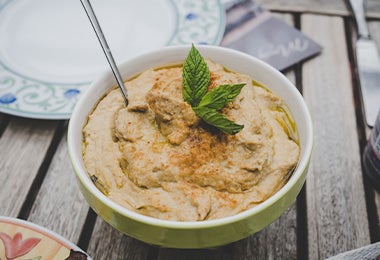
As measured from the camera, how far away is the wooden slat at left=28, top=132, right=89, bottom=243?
1075 millimetres

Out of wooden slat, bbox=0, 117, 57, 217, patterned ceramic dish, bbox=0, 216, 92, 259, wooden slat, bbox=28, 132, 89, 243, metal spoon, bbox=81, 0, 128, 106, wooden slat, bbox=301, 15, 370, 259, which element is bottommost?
wooden slat, bbox=301, 15, 370, 259

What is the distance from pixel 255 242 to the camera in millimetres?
1030

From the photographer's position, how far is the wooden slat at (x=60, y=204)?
1.07 m

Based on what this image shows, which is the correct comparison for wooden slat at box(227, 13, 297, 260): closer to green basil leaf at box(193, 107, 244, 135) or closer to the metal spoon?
green basil leaf at box(193, 107, 244, 135)

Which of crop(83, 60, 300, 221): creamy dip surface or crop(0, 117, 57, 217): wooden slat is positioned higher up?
crop(83, 60, 300, 221): creamy dip surface

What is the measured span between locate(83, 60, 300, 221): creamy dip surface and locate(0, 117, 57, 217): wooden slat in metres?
0.33

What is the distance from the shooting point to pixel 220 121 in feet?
Answer: 2.83

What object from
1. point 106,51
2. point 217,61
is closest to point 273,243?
point 217,61

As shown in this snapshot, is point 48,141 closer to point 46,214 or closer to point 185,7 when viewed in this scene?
point 46,214

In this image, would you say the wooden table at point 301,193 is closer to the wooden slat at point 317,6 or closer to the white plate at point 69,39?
the white plate at point 69,39

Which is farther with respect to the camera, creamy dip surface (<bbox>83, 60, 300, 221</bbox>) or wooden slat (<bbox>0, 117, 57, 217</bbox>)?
wooden slat (<bbox>0, 117, 57, 217</bbox>)

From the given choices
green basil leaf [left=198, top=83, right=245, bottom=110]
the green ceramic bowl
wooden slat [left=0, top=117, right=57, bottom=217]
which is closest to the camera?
the green ceramic bowl

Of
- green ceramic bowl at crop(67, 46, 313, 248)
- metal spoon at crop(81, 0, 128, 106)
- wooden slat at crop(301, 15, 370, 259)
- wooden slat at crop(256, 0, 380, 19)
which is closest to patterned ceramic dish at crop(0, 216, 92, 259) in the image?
green ceramic bowl at crop(67, 46, 313, 248)

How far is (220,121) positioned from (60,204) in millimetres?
495
